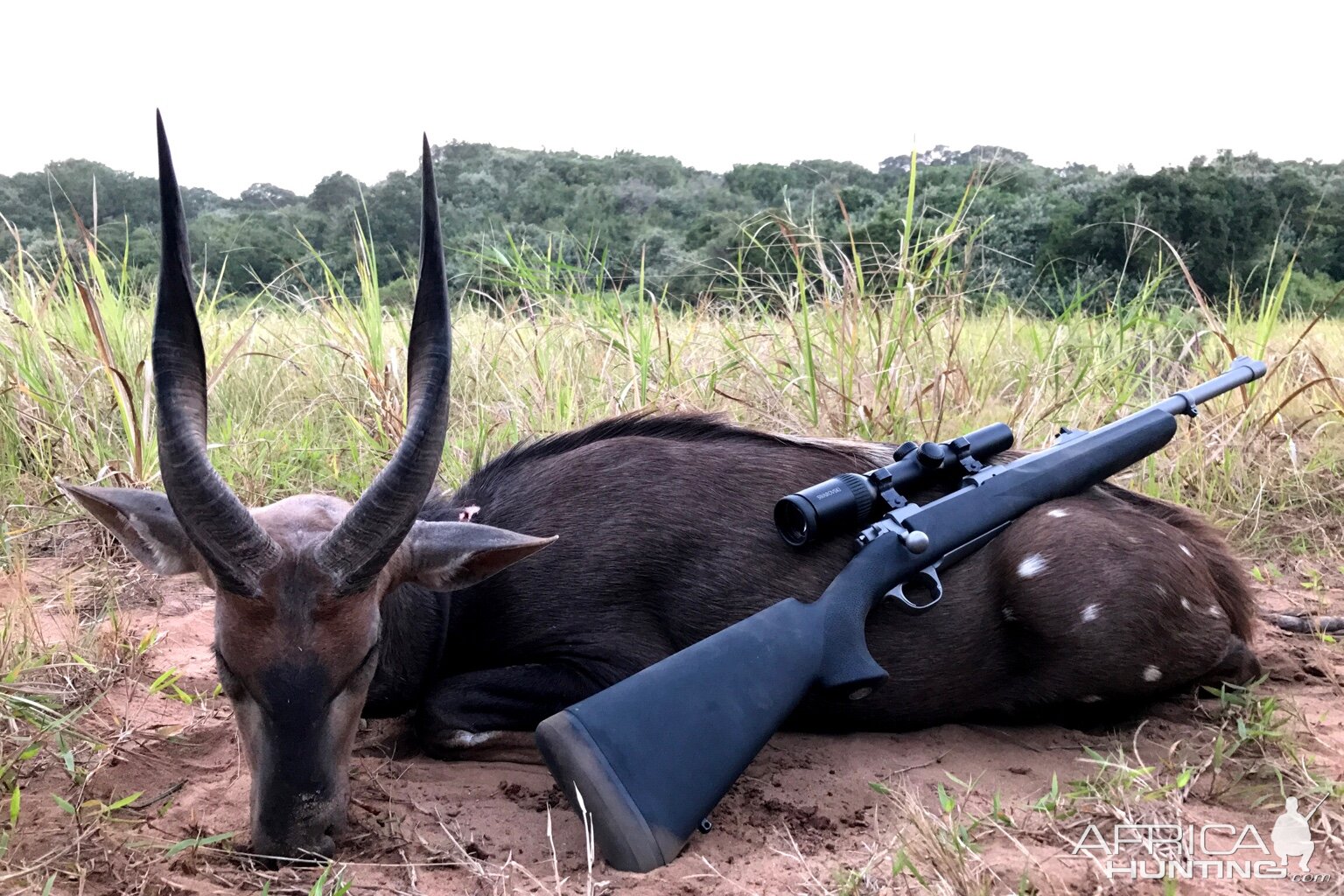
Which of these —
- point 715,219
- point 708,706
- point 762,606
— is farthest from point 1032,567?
point 715,219

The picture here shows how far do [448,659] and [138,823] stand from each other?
1068 millimetres

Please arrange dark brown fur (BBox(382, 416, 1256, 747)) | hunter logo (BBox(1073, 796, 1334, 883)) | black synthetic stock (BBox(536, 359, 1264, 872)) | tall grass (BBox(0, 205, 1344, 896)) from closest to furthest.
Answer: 1. hunter logo (BBox(1073, 796, 1334, 883))
2. black synthetic stock (BBox(536, 359, 1264, 872))
3. dark brown fur (BBox(382, 416, 1256, 747))
4. tall grass (BBox(0, 205, 1344, 896))

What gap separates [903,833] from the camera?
8.71ft

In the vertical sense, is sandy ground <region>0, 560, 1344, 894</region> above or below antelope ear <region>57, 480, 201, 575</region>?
below

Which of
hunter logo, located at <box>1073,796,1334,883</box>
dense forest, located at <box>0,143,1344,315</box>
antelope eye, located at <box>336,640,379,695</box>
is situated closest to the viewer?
hunter logo, located at <box>1073,796,1334,883</box>

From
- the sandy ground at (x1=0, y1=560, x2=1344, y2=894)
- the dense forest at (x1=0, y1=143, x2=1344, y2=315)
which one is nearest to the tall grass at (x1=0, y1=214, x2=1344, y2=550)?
the dense forest at (x1=0, y1=143, x2=1344, y2=315)

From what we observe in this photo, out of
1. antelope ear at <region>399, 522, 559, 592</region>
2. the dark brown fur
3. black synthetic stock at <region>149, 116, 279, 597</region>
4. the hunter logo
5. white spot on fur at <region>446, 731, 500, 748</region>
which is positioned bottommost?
white spot on fur at <region>446, 731, 500, 748</region>

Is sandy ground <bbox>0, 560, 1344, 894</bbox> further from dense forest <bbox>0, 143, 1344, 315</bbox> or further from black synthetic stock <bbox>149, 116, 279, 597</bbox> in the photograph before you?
dense forest <bbox>0, 143, 1344, 315</bbox>

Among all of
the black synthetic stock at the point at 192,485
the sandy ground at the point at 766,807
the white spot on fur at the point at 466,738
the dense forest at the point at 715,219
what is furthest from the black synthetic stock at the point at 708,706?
the dense forest at the point at 715,219

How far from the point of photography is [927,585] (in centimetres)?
345

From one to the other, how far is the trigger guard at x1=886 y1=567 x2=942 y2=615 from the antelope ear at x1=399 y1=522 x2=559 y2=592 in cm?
121

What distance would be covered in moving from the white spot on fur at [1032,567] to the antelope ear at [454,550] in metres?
1.70

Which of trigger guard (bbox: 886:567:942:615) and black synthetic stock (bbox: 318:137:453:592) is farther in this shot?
trigger guard (bbox: 886:567:942:615)

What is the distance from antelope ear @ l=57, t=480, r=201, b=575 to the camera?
287cm
